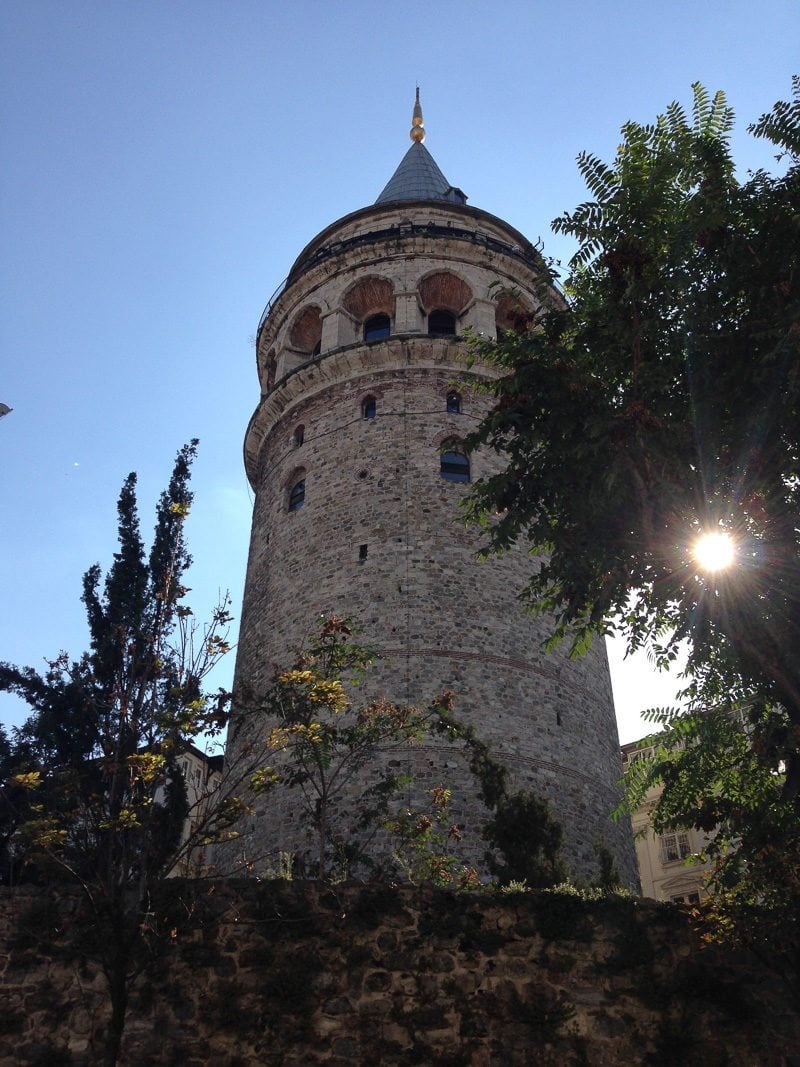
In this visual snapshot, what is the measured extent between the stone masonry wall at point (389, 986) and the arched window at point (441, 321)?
16.7 meters

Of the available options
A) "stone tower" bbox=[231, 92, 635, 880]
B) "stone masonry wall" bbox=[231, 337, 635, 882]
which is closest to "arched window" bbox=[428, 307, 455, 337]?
"stone tower" bbox=[231, 92, 635, 880]

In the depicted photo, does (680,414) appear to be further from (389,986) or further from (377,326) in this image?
(377,326)

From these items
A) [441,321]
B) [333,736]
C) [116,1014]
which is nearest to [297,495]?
[441,321]

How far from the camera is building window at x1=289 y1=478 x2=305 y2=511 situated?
20.6m

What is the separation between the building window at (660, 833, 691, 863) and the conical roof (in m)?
19.6

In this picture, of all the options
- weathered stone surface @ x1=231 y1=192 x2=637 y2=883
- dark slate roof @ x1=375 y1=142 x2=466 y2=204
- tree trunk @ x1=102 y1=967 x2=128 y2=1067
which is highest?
dark slate roof @ x1=375 y1=142 x2=466 y2=204

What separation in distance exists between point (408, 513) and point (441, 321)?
715 centimetres

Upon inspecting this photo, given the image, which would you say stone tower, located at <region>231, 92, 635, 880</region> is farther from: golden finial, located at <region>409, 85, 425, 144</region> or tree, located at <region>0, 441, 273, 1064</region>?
golden finial, located at <region>409, 85, 425, 144</region>

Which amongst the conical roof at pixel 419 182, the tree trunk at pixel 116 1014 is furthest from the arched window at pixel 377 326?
the tree trunk at pixel 116 1014

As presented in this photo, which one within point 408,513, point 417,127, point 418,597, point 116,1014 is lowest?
point 116,1014

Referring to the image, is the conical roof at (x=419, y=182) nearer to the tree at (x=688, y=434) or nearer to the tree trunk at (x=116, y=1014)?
the tree at (x=688, y=434)

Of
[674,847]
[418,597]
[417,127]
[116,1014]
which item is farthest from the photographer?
[417,127]

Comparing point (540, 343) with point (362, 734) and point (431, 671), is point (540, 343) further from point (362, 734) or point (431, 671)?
point (431, 671)

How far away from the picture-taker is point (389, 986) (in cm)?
859
